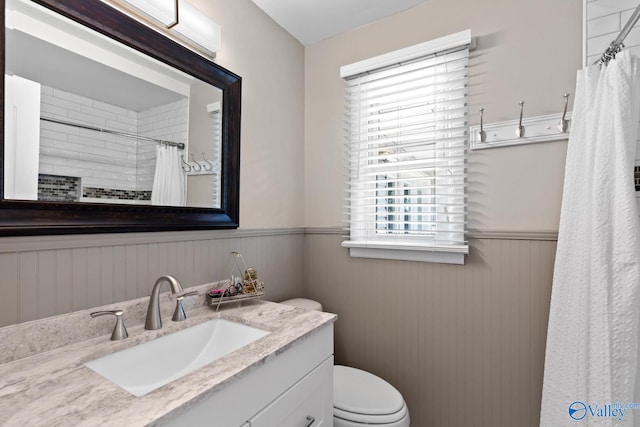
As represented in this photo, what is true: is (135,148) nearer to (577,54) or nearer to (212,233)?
(212,233)

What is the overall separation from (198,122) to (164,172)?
288mm

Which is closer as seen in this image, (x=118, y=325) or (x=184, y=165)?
(x=118, y=325)

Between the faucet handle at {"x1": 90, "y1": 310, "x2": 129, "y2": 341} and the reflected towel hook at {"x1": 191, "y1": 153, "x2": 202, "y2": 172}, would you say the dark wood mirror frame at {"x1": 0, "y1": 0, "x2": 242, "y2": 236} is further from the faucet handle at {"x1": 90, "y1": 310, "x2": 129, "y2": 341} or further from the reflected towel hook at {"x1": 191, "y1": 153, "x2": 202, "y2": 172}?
the faucet handle at {"x1": 90, "y1": 310, "x2": 129, "y2": 341}

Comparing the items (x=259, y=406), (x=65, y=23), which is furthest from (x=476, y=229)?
(x=65, y=23)

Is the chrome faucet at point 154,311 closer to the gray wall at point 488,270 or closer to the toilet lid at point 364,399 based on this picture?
the toilet lid at point 364,399

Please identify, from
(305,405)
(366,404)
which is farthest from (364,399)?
(305,405)

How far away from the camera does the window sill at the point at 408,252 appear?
1496 millimetres

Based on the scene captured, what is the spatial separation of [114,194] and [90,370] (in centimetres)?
54

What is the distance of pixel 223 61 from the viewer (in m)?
1.44

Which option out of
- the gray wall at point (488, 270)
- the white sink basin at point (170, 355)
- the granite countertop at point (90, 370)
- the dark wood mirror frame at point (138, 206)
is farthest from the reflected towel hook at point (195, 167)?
the gray wall at point (488, 270)

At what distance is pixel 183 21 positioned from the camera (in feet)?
4.00

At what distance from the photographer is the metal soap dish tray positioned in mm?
1290

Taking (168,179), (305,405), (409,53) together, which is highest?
(409,53)

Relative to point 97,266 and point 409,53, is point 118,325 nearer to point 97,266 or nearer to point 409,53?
point 97,266
